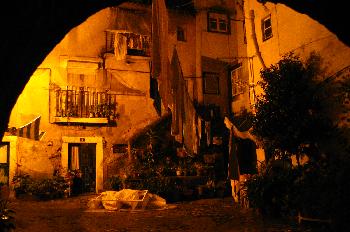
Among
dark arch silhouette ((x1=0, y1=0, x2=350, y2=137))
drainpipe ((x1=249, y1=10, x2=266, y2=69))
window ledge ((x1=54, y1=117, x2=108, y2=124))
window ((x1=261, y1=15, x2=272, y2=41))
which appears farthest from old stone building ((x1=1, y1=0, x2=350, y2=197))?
dark arch silhouette ((x1=0, y1=0, x2=350, y2=137))

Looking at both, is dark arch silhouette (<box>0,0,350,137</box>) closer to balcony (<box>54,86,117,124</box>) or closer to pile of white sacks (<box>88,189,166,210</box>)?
pile of white sacks (<box>88,189,166,210</box>)

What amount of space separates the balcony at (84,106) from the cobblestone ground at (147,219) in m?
6.13

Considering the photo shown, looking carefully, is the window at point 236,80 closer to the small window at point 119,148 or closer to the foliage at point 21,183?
the small window at point 119,148

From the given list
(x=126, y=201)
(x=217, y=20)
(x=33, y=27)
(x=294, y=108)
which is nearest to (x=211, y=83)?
(x=217, y=20)

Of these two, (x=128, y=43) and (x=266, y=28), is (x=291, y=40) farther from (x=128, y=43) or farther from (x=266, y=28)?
(x=128, y=43)

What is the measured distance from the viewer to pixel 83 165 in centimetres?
2373

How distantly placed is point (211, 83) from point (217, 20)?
4464mm

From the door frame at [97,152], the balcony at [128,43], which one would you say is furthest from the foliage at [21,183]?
the balcony at [128,43]

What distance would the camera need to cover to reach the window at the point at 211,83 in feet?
83.0

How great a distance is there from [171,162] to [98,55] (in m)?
7.77

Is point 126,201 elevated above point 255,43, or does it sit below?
below

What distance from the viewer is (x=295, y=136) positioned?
11555mm

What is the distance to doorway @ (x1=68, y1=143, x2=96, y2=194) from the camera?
2197 cm

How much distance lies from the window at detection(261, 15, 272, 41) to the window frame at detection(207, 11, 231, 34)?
9.16 meters
